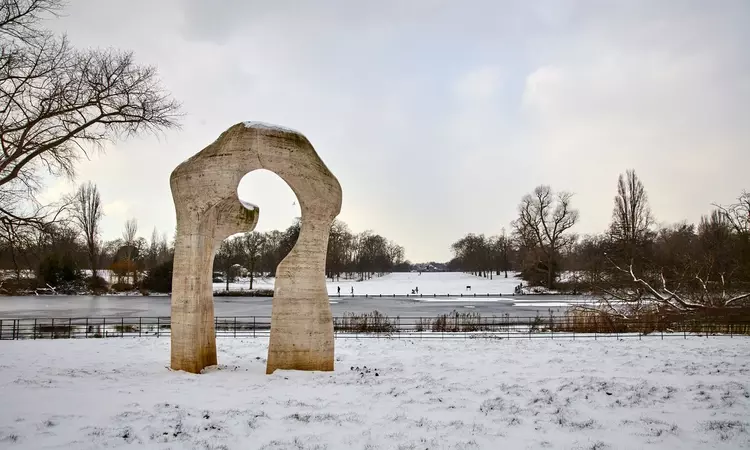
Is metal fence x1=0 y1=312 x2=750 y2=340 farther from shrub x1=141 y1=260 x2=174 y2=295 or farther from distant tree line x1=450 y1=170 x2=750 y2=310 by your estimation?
shrub x1=141 y1=260 x2=174 y2=295

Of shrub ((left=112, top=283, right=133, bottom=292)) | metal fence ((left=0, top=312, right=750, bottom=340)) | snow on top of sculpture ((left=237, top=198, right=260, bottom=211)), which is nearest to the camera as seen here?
snow on top of sculpture ((left=237, top=198, right=260, bottom=211))

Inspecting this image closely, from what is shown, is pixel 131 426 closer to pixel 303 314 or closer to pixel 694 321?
pixel 303 314

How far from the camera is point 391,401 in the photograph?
31.0ft

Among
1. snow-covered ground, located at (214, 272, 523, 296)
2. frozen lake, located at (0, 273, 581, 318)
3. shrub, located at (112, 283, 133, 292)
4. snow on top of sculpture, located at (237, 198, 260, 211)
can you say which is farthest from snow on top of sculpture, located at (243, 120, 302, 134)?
shrub, located at (112, 283, 133, 292)

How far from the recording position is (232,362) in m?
13.8

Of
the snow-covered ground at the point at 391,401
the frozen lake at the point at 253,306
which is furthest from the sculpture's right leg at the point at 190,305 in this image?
the frozen lake at the point at 253,306

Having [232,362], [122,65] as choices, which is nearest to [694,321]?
[232,362]

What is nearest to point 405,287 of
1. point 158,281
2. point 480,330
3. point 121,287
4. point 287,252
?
point 287,252

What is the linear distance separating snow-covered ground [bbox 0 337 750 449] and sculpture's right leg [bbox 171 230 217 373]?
A: 508mm

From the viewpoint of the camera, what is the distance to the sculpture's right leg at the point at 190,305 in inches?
475

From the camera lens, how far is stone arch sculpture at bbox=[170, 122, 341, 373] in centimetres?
1210

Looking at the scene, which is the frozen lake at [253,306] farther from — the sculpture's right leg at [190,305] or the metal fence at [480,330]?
the sculpture's right leg at [190,305]

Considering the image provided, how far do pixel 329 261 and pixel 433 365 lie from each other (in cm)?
6739

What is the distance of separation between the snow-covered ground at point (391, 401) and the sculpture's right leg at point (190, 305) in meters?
0.51
